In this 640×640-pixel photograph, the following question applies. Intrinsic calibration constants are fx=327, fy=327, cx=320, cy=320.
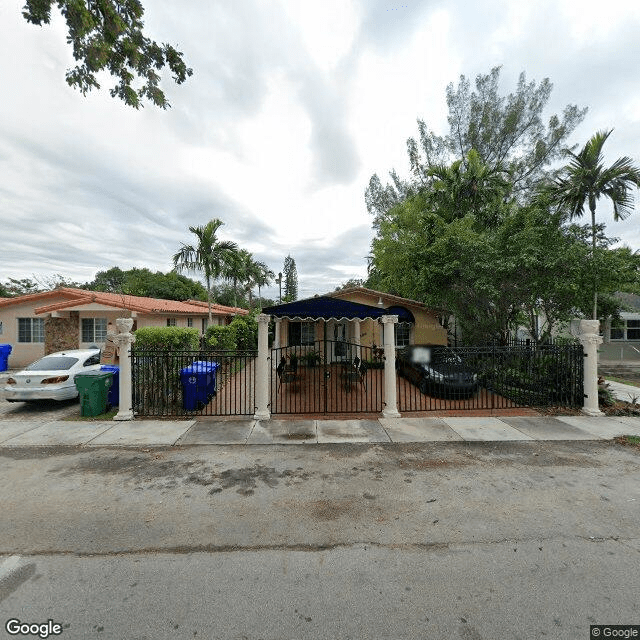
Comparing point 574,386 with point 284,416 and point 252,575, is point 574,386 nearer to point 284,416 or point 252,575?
point 284,416

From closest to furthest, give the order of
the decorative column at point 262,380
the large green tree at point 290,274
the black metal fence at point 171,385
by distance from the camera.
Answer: the decorative column at point 262,380
the black metal fence at point 171,385
the large green tree at point 290,274

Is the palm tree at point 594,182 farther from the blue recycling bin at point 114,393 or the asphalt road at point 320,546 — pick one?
the blue recycling bin at point 114,393

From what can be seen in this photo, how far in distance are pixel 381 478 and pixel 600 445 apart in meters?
4.48

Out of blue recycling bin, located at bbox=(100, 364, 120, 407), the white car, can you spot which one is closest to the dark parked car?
blue recycling bin, located at bbox=(100, 364, 120, 407)

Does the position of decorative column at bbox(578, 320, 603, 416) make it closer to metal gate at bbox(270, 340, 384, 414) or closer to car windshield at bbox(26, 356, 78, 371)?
metal gate at bbox(270, 340, 384, 414)

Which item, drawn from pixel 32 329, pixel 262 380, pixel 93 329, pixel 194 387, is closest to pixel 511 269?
pixel 262 380

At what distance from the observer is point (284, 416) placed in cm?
775

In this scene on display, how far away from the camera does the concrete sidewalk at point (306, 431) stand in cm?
620

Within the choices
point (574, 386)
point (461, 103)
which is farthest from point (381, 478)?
point (461, 103)

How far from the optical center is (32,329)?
16.3 metres

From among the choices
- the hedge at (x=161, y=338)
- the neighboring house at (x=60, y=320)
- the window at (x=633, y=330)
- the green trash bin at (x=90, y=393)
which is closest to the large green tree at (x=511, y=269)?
the window at (x=633, y=330)

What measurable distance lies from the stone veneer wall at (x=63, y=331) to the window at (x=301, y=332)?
10031 mm

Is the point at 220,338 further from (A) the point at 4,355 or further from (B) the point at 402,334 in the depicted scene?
(A) the point at 4,355

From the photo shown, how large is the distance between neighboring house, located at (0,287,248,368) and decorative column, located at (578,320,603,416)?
16.4 meters
